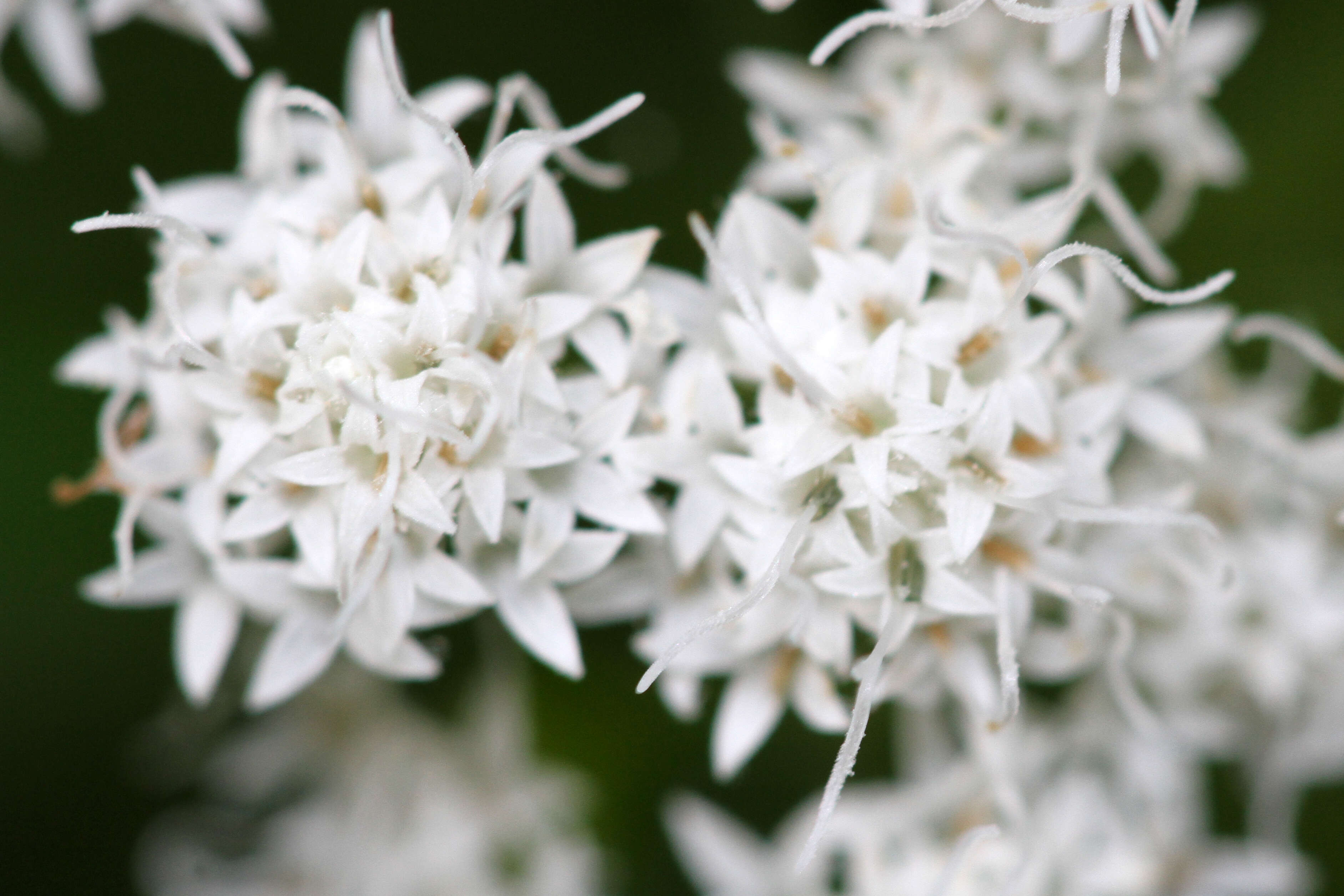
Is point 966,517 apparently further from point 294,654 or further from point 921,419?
point 294,654

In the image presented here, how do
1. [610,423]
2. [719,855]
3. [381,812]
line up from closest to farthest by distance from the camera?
[610,423] → [719,855] → [381,812]

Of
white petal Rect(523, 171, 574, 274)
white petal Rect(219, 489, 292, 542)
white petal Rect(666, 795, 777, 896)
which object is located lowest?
white petal Rect(666, 795, 777, 896)

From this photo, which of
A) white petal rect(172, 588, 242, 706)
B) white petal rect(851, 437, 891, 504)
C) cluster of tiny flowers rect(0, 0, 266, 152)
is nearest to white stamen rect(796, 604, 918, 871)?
white petal rect(851, 437, 891, 504)

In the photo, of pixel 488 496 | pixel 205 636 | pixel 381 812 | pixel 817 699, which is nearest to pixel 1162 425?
pixel 817 699

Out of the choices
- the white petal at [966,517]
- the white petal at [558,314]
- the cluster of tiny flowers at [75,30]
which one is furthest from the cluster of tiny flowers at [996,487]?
the cluster of tiny flowers at [75,30]

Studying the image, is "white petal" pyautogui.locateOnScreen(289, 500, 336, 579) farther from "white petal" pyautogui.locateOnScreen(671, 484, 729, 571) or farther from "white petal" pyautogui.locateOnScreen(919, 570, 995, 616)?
"white petal" pyautogui.locateOnScreen(919, 570, 995, 616)

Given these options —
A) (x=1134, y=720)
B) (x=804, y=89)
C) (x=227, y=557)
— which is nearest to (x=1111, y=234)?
(x=804, y=89)

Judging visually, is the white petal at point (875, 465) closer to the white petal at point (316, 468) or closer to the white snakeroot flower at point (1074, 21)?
the white snakeroot flower at point (1074, 21)
